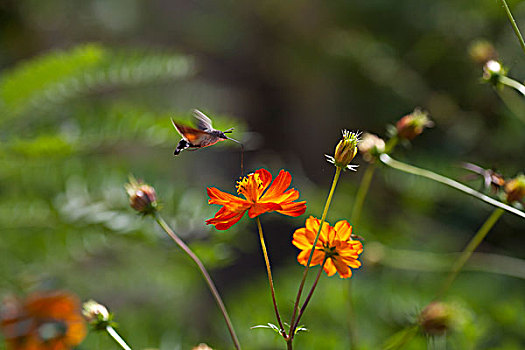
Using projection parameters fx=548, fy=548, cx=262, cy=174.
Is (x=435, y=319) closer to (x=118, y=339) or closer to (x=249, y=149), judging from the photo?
(x=118, y=339)

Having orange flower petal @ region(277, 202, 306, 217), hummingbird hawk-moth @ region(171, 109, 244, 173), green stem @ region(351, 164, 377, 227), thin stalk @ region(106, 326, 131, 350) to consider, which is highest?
hummingbird hawk-moth @ region(171, 109, 244, 173)

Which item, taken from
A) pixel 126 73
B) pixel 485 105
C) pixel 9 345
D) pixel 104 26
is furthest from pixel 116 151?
pixel 9 345

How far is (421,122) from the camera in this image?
0.30m

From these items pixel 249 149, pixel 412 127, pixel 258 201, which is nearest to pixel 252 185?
pixel 258 201

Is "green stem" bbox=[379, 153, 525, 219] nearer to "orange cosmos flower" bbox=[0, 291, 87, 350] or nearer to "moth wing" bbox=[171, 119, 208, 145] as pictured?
"moth wing" bbox=[171, 119, 208, 145]

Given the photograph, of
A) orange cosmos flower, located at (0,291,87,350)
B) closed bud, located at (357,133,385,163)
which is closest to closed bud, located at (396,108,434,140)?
closed bud, located at (357,133,385,163)

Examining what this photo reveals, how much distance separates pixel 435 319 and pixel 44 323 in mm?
243

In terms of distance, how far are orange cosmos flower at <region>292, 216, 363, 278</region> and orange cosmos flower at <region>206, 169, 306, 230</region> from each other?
1 cm

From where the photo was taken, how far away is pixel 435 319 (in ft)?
0.97

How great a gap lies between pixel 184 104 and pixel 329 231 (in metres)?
0.79

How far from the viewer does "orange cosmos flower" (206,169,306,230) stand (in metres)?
0.21

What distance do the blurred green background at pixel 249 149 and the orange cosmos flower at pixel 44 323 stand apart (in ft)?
0.30

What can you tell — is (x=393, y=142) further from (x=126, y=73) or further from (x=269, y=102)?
(x=269, y=102)

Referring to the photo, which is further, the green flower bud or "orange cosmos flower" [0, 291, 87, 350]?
"orange cosmos flower" [0, 291, 87, 350]
